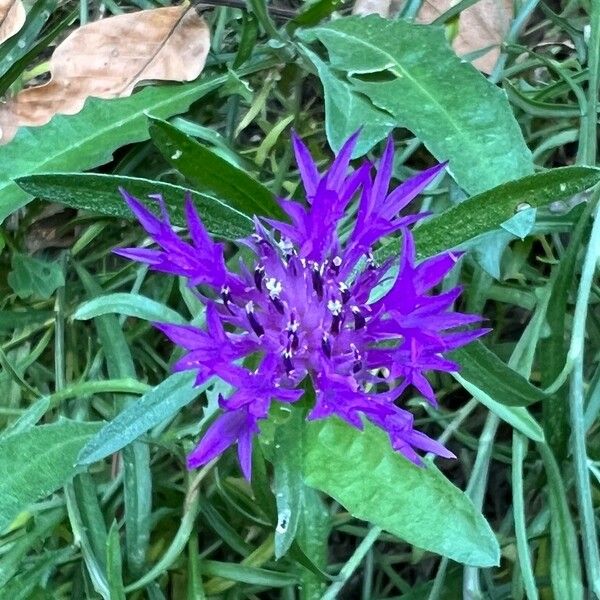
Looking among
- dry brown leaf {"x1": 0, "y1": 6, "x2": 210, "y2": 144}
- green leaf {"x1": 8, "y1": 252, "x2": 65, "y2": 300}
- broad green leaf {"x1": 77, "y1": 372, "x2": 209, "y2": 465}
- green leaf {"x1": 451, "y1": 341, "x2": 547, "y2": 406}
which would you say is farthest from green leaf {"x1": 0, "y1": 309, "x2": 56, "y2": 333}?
green leaf {"x1": 451, "y1": 341, "x2": 547, "y2": 406}

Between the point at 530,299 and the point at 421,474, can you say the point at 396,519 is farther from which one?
the point at 530,299

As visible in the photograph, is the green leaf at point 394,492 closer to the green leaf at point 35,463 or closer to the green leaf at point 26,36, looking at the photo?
the green leaf at point 35,463

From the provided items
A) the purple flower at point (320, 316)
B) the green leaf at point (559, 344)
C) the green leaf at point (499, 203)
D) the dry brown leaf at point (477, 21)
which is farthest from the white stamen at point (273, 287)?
the dry brown leaf at point (477, 21)

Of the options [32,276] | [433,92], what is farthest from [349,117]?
[32,276]

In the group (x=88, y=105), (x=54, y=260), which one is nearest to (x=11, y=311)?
(x=54, y=260)

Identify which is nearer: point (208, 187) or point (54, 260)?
point (208, 187)

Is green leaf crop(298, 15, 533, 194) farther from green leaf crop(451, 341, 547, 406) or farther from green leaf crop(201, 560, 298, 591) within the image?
green leaf crop(201, 560, 298, 591)
